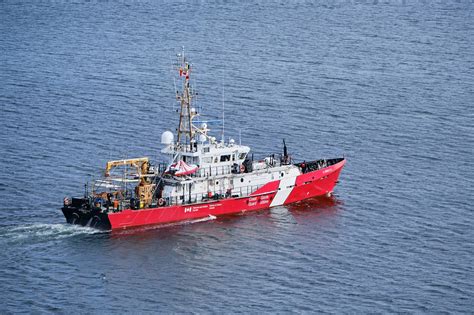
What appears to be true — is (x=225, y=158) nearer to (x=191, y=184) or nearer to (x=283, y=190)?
(x=191, y=184)

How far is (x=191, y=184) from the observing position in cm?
12975

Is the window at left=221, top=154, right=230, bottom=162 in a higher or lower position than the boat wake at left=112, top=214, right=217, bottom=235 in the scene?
higher

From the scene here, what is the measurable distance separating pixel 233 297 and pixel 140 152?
137 ft

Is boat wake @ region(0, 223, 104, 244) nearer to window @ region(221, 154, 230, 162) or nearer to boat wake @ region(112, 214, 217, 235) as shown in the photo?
boat wake @ region(112, 214, 217, 235)

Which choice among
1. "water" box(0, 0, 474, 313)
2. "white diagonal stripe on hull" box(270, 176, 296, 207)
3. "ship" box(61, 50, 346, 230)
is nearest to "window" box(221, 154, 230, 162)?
"ship" box(61, 50, 346, 230)

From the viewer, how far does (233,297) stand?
108m

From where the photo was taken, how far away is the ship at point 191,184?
4916 inches

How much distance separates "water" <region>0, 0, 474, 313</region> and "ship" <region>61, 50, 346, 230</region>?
171 centimetres

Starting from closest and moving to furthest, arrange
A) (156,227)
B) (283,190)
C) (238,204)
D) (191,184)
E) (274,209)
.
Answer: (156,227) → (191,184) → (238,204) → (274,209) → (283,190)

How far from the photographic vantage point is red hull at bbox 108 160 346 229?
12475 centimetres

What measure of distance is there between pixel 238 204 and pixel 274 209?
4.53 meters

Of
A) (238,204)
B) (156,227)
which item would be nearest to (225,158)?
(238,204)

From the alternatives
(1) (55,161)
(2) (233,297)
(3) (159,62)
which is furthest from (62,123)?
(2) (233,297)

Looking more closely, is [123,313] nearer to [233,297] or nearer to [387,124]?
[233,297]
